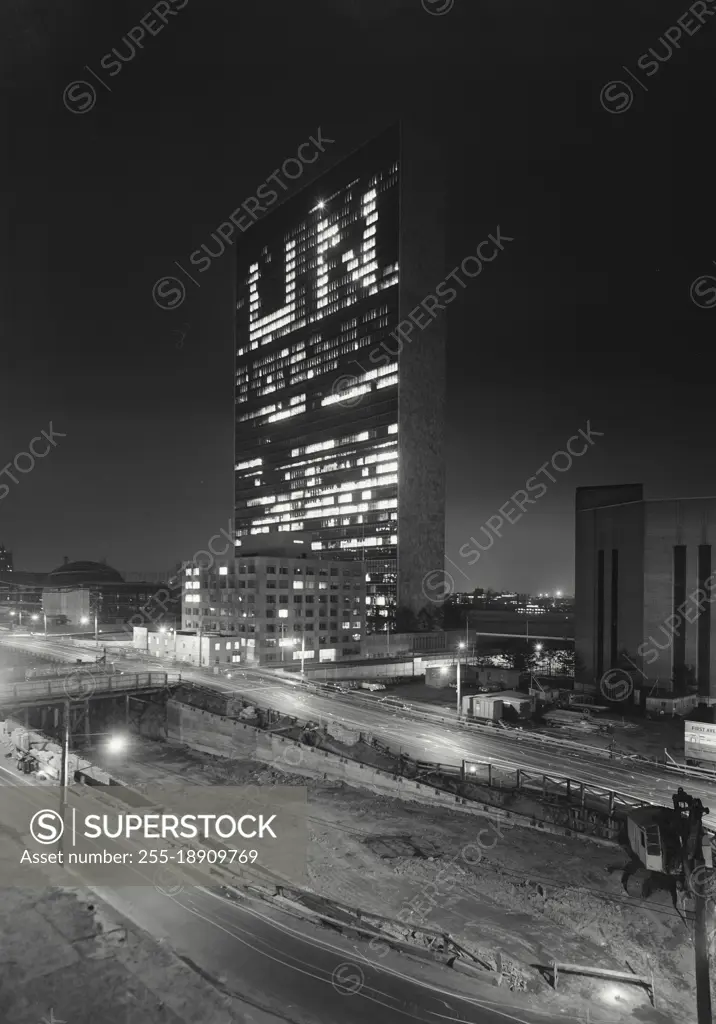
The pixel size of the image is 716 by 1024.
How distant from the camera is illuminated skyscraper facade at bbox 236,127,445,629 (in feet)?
445

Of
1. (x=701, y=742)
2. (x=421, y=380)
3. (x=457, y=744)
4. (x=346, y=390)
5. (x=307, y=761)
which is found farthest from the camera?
(x=346, y=390)

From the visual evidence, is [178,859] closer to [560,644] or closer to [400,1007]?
[400,1007]

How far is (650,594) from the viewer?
62594 mm

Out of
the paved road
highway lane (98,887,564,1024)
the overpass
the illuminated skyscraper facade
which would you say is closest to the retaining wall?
the overpass

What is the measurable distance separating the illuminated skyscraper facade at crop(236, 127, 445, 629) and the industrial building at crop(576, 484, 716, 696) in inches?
2306

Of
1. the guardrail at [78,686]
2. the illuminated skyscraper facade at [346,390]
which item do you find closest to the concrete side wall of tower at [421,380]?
the illuminated skyscraper facade at [346,390]

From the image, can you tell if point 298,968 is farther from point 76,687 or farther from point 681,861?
point 76,687

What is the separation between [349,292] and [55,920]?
485ft

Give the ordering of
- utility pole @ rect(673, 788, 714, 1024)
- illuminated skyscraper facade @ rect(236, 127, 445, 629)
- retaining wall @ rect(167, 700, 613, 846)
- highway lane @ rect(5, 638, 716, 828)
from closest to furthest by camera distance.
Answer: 1. utility pole @ rect(673, 788, 714, 1024)
2. retaining wall @ rect(167, 700, 613, 846)
3. highway lane @ rect(5, 638, 716, 828)
4. illuminated skyscraper facade @ rect(236, 127, 445, 629)

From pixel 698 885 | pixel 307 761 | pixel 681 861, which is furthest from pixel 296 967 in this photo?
pixel 307 761

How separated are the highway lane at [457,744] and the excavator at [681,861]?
301 inches

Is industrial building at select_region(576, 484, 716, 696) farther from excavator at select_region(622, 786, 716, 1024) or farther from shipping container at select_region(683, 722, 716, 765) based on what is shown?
excavator at select_region(622, 786, 716, 1024)

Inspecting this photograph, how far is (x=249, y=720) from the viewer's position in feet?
158

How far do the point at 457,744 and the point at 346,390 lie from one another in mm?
115034
